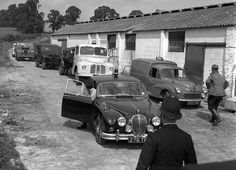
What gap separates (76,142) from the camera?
8492 millimetres

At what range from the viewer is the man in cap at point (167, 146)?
3.37 meters

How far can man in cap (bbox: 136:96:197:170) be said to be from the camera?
337 centimetres

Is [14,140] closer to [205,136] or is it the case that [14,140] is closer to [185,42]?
[205,136]

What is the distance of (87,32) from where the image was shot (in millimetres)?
34938

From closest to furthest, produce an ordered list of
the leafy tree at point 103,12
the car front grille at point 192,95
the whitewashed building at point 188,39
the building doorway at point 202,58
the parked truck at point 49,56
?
the car front grille at point 192,95
the whitewashed building at point 188,39
the building doorway at point 202,58
the parked truck at point 49,56
the leafy tree at point 103,12

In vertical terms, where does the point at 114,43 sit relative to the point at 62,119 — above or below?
above

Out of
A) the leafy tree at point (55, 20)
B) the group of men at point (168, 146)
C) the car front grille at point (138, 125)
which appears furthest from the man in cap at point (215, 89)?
the leafy tree at point (55, 20)

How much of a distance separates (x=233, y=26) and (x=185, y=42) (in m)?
3.94

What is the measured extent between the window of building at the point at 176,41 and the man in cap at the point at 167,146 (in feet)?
57.3

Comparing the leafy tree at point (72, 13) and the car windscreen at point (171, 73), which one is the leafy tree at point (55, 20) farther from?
the car windscreen at point (171, 73)

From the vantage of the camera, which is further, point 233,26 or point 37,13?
point 37,13

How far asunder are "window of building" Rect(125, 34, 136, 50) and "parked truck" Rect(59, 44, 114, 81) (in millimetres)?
5894

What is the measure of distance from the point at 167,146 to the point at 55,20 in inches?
4075

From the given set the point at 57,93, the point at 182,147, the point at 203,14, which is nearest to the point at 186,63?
the point at 203,14
